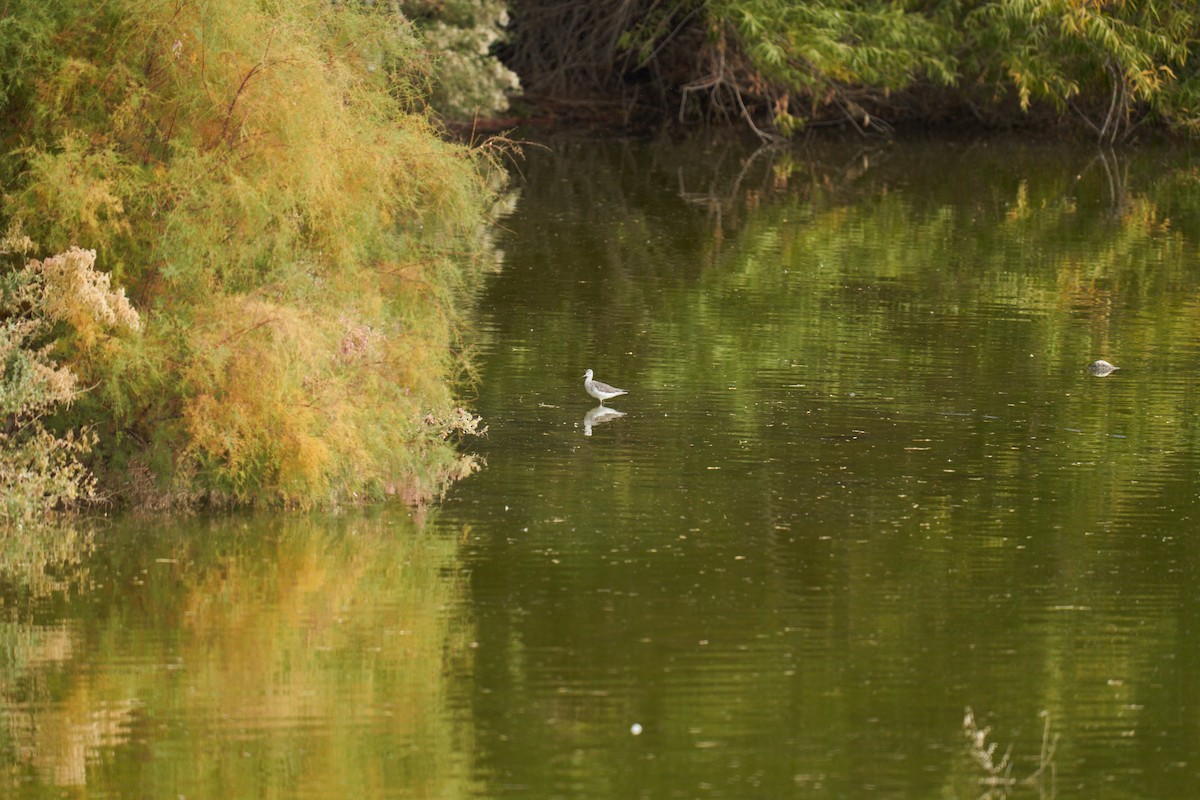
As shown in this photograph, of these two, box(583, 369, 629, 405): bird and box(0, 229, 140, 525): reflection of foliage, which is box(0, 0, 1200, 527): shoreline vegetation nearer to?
box(0, 229, 140, 525): reflection of foliage

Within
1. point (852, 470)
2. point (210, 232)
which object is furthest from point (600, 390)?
point (210, 232)

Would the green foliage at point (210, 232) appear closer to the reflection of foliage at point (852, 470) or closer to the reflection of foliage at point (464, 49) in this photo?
the reflection of foliage at point (852, 470)

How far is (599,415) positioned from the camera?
53.7 feet

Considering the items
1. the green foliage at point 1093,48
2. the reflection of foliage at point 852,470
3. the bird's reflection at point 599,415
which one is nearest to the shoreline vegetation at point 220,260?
the reflection of foliage at point 852,470

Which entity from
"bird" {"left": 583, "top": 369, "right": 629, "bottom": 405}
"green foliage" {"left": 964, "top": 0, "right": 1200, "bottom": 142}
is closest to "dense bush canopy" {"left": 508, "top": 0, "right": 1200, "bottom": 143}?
"green foliage" {"left": 964, "top": 0, "right": 1200, "bottom": 142}

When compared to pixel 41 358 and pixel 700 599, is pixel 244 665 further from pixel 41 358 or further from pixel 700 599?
pixel 41 358

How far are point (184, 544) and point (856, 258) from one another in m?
15.2

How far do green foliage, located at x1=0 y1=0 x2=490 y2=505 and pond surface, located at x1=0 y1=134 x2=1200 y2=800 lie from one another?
491mm

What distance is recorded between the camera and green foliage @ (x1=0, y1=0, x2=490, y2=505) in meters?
12.6

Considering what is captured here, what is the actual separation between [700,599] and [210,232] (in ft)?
13.0

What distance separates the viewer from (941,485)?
14.2m

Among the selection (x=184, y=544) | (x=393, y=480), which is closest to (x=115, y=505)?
(x=184, y=544)

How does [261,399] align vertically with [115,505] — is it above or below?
above

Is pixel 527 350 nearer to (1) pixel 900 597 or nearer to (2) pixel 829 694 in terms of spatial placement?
(1) pixel 900 597
